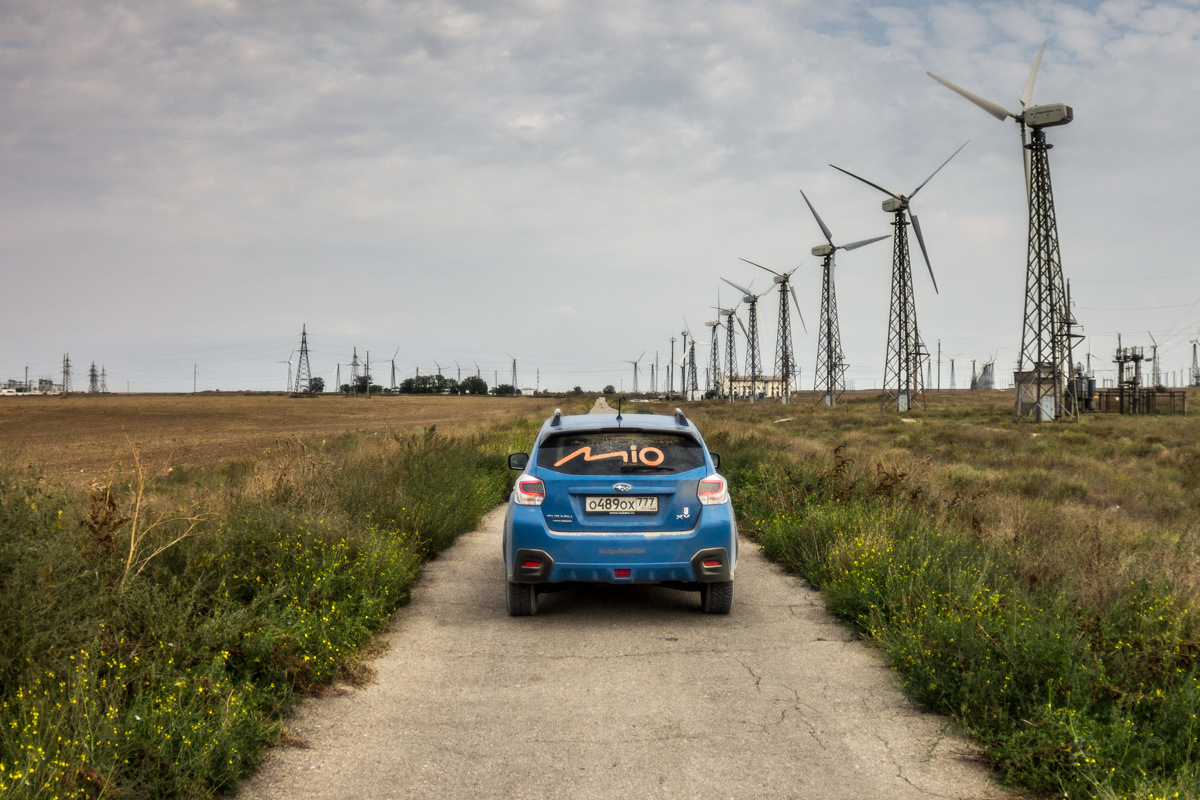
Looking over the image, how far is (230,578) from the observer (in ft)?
20.7

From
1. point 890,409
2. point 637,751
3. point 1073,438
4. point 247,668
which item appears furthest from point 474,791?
point 890,409

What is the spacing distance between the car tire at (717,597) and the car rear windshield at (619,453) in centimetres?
105

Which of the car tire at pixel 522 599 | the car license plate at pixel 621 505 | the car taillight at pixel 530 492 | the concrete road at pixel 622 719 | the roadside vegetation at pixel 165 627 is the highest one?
the car taillight at pixel 530 492

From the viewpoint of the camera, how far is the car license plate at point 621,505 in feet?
23.2

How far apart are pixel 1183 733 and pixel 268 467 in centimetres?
982

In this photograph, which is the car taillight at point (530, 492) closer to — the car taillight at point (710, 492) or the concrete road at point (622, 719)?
the concrete road at point (622, 719)

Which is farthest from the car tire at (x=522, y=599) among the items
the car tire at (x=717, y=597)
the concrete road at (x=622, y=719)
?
the car tire at (x=717, y=597)

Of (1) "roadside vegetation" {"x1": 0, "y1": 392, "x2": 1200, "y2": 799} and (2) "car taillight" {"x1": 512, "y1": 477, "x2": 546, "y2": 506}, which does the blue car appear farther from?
(1) "roadside vegetation" {"x1": 0, "y1": 392, "x2": 1200, "y2": 799}

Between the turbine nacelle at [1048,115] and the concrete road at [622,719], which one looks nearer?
the concrete road at [622,719]

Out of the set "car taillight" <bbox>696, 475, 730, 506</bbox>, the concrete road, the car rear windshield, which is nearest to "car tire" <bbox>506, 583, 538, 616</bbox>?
the concrete road

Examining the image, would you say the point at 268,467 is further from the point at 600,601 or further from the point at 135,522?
the point at 135,522

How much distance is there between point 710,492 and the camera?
7223 mm

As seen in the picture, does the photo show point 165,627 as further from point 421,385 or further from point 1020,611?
point 421,385

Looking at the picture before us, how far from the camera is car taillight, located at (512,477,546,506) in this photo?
715 cm
